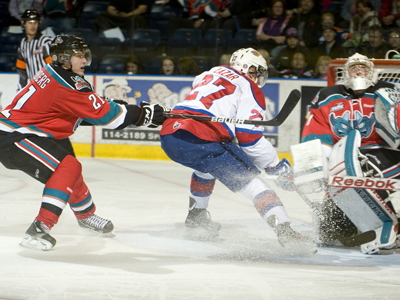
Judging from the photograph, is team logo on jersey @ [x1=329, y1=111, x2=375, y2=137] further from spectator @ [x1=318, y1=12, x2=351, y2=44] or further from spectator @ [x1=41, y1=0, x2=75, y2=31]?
spectator @ [x1=41, y1=0, x2=75, y2=31]

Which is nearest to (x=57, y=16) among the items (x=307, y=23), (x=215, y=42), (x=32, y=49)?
(x=32, y=49)

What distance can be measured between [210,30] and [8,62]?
7.28 ft

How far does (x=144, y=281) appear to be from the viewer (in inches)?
92.0

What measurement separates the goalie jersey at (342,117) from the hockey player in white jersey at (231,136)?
0.24 meters

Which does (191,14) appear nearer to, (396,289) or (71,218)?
(71,218)

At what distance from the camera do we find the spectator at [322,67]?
5.57m

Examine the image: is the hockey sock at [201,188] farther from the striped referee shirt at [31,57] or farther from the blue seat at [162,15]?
the blue seat at [162,15]

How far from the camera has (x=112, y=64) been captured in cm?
624

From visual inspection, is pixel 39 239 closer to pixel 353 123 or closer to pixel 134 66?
pixel 353 123

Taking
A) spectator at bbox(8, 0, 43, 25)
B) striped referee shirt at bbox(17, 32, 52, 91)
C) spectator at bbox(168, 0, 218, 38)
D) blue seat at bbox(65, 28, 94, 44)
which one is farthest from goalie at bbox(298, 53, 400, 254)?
spectator at bbox(8, 0, 43, 25)

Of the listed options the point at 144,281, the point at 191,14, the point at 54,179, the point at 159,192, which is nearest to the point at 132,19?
the point at 191,14

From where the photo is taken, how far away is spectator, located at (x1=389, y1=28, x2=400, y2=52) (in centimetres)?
537

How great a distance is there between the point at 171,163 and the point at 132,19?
1656mm

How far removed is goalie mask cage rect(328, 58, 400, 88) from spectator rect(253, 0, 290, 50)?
2165 millimetres
